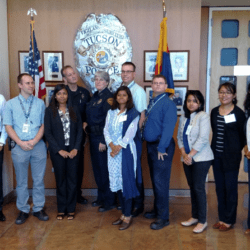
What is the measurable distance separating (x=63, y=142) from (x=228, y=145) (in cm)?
171

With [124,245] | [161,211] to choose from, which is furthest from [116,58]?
[124,245]

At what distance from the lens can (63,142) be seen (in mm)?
3016

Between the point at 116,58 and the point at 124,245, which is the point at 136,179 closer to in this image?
the point at 124,245

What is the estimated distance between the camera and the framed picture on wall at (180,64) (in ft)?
12.3

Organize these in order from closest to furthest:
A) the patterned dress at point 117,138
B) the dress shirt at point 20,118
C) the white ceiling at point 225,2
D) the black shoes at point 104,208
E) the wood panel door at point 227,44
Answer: the patterned dress at point 117,138
the dress shirt at point 20,118
the black shoes at point 104,208
the white ceiling at point 225,2
the wood panel door at point 227,44

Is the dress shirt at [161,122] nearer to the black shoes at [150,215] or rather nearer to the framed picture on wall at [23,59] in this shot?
the black shoes at [150,215]

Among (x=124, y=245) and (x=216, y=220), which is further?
(x=216, y=220)

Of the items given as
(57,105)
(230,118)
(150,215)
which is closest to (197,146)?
(230,118)

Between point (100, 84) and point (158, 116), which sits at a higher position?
point (100, 84)

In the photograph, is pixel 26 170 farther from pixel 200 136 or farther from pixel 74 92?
pixel 200 136

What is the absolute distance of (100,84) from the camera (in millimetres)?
3162

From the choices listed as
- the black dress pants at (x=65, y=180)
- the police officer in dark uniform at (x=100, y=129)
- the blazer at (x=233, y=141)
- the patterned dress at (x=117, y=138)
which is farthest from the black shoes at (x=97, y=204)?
the blazer at (x=233, y=141)

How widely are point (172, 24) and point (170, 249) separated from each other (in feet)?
9.08

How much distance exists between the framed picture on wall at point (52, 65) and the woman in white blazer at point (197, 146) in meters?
1.94
